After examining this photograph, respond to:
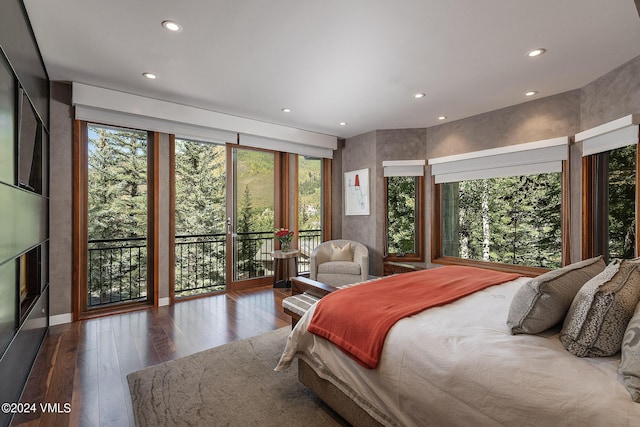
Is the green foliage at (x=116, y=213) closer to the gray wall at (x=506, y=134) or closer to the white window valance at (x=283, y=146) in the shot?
the white window valance at (x=283, y=146)

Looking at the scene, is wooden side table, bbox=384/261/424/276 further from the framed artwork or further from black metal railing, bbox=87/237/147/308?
black metal railing, bbox=87/237/147/308

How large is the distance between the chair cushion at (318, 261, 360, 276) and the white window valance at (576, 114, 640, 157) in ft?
9.63

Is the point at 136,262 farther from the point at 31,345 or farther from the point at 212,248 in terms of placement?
the point at 31,345

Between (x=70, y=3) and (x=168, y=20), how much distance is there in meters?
0.58

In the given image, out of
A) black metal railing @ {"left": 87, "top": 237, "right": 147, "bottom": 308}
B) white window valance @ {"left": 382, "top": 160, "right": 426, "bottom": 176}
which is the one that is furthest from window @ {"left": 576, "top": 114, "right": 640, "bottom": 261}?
black metal railing @ {"left": 87, "top": 237, "right": 147, "bottom": 308}

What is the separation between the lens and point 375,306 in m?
1.70

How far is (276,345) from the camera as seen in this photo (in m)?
2.66

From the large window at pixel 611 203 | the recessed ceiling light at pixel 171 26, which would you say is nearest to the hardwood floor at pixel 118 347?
the recessed ceiling light at pixel 171 26

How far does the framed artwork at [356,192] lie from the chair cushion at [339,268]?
1073mm

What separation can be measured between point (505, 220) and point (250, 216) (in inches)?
143

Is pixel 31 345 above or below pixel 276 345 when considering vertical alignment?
above

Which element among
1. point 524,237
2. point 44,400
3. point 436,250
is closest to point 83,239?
point 44,400

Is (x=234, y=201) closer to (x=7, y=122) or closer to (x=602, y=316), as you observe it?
(x=7, y=122)

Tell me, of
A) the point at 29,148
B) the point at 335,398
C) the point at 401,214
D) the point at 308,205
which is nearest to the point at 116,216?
the point at 29,148
